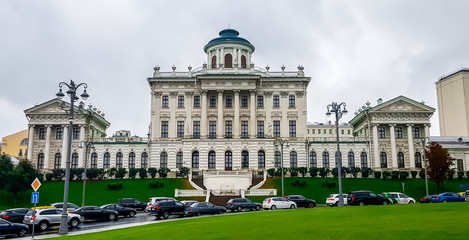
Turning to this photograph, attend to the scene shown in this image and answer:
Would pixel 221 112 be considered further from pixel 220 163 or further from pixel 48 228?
pixel 48 228

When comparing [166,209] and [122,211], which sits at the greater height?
[166,209]

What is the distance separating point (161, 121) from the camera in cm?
6994

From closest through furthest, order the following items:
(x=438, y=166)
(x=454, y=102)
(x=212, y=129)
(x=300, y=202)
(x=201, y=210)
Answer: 1. (x=201, y=210)
2. (x=300, y=202)
3. (x=438, y=166)
4. (x=212, y=129)
5. (x=454, y=102)

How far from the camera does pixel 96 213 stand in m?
33.5

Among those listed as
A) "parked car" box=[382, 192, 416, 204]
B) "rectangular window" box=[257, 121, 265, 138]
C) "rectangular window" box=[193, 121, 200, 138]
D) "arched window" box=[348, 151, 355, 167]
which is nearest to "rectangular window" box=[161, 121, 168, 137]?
"rectangular window" box=[193, 121, 200, 138]

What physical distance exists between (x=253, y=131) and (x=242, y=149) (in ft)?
13.3

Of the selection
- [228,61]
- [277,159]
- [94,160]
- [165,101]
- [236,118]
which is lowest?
[94,160]

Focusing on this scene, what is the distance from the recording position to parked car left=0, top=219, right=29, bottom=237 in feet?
81.7

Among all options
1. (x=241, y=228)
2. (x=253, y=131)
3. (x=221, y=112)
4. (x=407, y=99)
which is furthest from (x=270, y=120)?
(x=241, y=228)

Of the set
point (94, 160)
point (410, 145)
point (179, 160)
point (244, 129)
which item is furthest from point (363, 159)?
point (94, 160)

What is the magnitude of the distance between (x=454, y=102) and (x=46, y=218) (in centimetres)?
9036

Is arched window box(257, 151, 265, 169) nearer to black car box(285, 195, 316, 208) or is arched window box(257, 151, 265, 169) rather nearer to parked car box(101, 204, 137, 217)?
black car box(285, 195, 316, 208)

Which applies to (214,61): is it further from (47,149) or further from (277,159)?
(47,149)

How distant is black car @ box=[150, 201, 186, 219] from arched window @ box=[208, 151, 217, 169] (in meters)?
30.6
